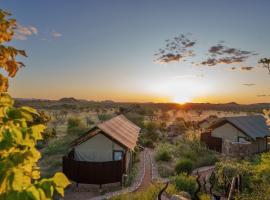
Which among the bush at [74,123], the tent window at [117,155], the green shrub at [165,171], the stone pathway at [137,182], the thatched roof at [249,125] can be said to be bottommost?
the stone pathway at [137,182]

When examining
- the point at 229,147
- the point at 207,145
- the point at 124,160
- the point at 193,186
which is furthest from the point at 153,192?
the point at 207,145

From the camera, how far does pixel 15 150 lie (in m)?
3.02

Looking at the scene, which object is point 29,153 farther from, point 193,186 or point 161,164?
point 161,164

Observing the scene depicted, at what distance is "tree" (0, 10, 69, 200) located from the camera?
2.69 m

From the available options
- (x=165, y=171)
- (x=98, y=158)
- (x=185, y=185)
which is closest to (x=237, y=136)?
(x=165, y=171)

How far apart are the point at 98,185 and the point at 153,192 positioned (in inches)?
199

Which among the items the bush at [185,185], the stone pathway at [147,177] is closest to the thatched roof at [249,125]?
the stone pathway at [147,177]

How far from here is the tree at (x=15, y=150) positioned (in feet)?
8.82

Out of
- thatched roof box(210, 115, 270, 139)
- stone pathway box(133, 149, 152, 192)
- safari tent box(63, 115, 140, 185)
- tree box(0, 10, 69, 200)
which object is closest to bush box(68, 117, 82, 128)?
stone pathway box(133, 149, 152, 192)

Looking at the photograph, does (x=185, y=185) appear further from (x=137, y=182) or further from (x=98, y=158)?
(x=98, y=158)

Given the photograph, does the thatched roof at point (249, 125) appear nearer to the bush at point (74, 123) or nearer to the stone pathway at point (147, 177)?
the stone pathway at point (147, 177)

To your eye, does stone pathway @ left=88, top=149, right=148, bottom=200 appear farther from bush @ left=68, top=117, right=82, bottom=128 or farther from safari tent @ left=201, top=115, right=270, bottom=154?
bush @ left=68, top=117, right=82, bottom=128

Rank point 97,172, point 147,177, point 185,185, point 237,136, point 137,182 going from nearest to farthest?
point 185,185 → point 97,172 → point 137,182 → point 147,177 → point 237,136

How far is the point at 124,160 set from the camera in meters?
18.3
